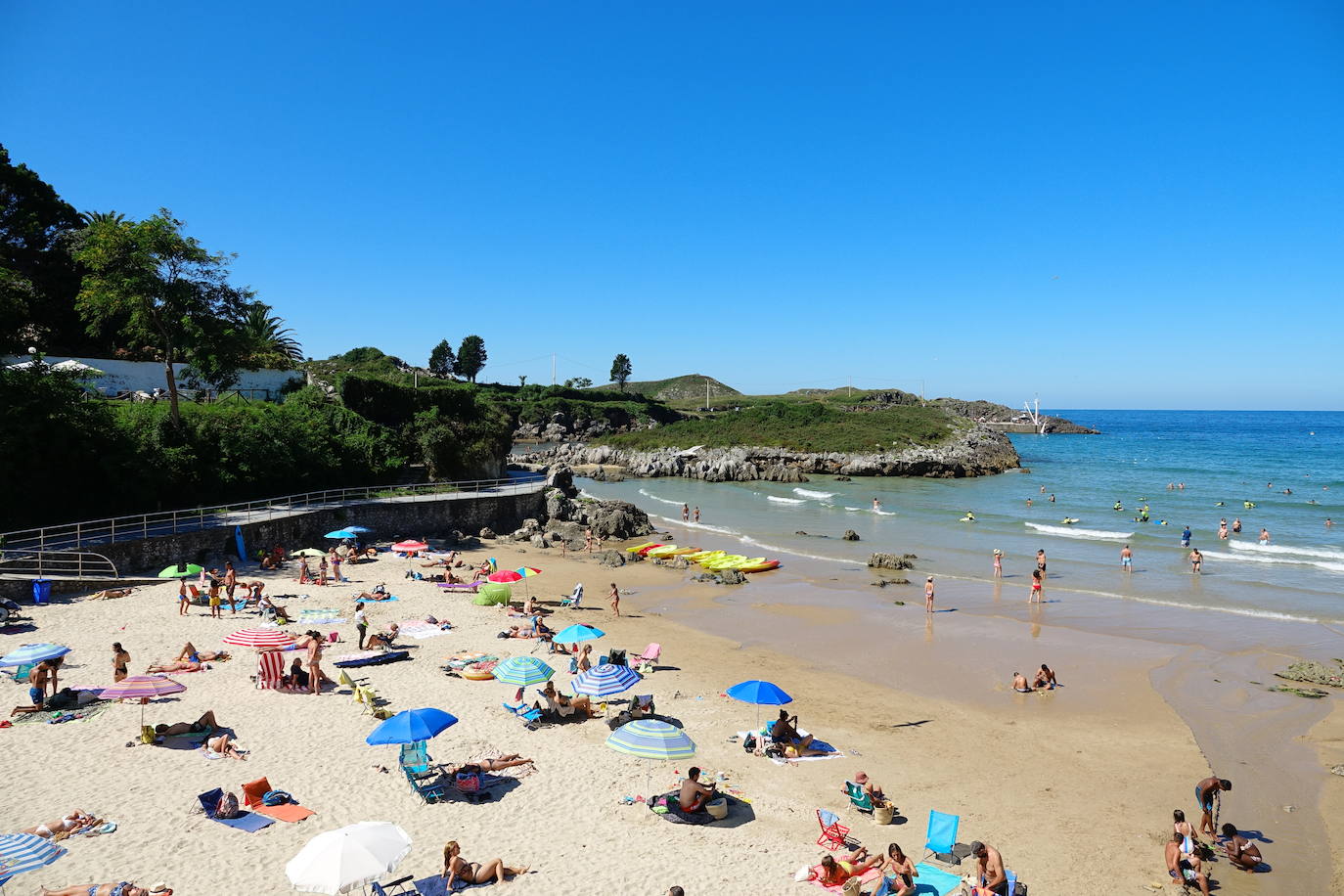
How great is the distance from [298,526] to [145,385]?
14.6 m

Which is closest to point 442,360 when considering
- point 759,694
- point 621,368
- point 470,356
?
point 470,356

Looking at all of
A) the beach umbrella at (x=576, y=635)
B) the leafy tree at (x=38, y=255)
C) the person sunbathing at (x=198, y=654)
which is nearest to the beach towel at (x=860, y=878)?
the beach umbrella at (x=576, y=635)

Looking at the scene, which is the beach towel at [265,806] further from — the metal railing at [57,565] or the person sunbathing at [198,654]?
the metal railing at [57,565]

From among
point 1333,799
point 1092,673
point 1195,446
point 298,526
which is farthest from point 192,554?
point 1195,446

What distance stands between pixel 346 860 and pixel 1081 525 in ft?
136

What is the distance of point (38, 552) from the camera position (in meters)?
19.0

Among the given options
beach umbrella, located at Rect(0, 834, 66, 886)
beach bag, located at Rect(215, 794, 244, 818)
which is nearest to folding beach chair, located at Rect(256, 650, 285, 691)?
beach bag, located at Rect(215, 794, 244, 818)

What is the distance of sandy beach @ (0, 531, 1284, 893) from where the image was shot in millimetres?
9195

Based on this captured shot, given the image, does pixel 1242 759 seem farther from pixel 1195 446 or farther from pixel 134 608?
pixel 1195 446

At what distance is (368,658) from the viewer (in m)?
16.2

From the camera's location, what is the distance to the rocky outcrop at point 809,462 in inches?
2662

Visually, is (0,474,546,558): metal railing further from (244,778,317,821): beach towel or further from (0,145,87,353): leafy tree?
(0,145,87,353): leafy tree

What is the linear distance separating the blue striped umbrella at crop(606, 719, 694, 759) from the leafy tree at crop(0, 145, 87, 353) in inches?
1449

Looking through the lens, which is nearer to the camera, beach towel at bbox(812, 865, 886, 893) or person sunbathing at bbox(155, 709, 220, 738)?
beach towel at bbox(812, 865, 886, 893)
